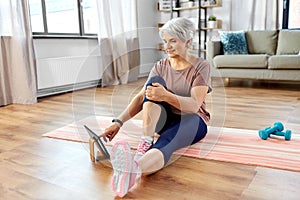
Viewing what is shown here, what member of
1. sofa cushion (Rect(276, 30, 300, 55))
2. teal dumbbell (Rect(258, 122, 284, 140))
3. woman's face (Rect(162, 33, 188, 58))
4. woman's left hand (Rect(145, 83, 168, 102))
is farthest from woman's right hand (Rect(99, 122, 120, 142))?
sofa cushion (Rect(276, 30, 300, 55))

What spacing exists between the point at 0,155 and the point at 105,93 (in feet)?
5.85

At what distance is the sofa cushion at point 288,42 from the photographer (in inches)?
134

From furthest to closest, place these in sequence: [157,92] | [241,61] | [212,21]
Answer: [212,21], [241,61], [157,92]

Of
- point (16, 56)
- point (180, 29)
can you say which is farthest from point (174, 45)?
point (16, 56)

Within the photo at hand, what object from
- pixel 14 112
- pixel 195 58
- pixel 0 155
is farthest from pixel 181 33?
pixel 14 112

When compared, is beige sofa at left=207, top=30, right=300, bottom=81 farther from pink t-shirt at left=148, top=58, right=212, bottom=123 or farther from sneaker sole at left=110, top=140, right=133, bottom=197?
sneaker sole at left=110, top=140, right=133, bottom=197

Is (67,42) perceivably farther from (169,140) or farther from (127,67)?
(169,140)

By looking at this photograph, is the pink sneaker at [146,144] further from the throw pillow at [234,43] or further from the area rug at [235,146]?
the throw pillow at [234,43]

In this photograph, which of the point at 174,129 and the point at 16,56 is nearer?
the point at 174,129

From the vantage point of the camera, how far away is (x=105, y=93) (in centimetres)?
315

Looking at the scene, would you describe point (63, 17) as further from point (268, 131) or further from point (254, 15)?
point (268, 131)

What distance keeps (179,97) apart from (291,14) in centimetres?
356

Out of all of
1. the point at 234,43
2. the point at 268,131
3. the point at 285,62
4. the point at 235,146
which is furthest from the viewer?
the point at 234,43

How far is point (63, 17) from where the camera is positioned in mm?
3426
